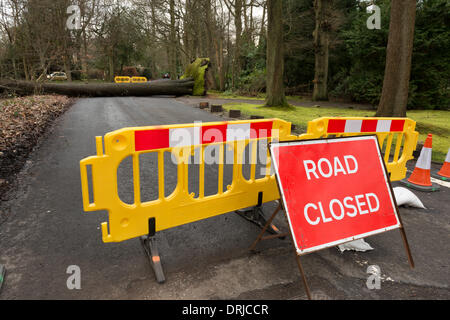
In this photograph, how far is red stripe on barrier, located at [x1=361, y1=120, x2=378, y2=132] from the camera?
3959 millimetres

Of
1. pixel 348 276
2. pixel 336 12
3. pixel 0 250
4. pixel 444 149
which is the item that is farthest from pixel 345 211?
pixel 336 12

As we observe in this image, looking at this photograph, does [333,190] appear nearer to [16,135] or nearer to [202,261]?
[202,261]

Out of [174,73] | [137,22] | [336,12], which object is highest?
[137,22]

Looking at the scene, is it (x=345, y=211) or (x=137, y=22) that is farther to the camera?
(x=137, y=22)

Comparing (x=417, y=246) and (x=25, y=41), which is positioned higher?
(x=25, y=41)

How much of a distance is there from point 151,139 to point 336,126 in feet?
7.60

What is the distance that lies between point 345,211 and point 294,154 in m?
0.73

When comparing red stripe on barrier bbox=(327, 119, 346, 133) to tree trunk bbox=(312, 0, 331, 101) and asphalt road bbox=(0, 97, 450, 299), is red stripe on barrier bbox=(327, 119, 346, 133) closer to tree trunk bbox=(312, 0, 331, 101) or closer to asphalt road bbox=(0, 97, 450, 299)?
asphalt road bbox=(0, 97, 450, 299)

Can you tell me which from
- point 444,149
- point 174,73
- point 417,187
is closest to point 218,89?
point 174,73

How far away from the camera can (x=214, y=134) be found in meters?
3.02

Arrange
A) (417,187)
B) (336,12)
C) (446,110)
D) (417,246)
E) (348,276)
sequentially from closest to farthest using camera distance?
(348,276), (417,246), (417,187), (446,110), (336,12)

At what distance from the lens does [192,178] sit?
5.05m
